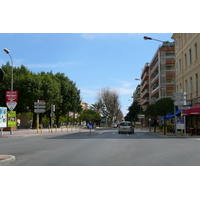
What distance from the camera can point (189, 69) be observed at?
109 ft

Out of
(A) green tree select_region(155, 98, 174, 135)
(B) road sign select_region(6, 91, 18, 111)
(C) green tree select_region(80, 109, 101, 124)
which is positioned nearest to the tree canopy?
(B) road sign select_region(6, 91, 18, 111)

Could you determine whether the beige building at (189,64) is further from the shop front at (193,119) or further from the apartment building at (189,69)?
the shop front at (193,119)

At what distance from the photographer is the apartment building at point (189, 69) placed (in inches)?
1174

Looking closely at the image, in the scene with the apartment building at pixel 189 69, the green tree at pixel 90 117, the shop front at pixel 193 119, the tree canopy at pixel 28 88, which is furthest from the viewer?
the green tree at pixel 90 117

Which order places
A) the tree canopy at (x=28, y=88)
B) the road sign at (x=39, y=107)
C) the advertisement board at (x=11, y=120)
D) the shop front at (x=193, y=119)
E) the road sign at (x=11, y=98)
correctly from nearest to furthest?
the shop front at (x=193, y=119) → the road sign at (x=11, y=98) → the advertisement board at (x=11, y=120) → the road sign at (x=39, y=107) → the tree canopy at (x=28, y=88)

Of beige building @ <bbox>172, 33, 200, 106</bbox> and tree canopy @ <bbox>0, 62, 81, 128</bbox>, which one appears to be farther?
tree canopy @ <bbox>0, 62, 81, 128</bbox>

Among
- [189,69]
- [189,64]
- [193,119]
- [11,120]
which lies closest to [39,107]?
[11,120]

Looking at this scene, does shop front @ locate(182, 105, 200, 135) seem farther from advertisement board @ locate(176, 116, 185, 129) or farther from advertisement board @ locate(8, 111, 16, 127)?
advertisement board @ locate(8, 111, 16, 127)

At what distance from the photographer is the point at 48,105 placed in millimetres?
47688

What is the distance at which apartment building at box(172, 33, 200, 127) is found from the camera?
97.8 ft

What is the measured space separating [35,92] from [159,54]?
94.9 ft

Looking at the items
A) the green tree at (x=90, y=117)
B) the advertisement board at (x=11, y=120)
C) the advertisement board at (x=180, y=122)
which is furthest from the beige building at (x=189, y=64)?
the green tree at (x=90, y=117)

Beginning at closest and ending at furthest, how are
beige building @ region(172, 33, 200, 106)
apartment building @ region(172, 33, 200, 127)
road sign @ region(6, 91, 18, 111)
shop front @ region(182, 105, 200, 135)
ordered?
1. shop front @ region(182, 105, 200, 135)
2. road sign @ region(6, 91, 18, 111)
3. apartment building @ region(172, 33, 200, 127)
4. beige building @ region(172, 33, 200, 106)
